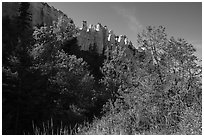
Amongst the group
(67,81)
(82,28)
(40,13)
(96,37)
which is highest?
(82,28)

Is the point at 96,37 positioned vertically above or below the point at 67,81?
above

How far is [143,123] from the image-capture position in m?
5.59

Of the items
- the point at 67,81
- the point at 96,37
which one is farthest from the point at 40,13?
the point at 67,81

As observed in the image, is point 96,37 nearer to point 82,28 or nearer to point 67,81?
point 82,28

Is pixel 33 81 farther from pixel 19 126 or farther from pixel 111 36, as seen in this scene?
pixel 111 36

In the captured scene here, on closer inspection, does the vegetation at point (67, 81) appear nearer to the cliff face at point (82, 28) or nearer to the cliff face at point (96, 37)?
the cliff face at point (82, 28)

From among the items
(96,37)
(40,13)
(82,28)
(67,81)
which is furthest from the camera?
(96,37)

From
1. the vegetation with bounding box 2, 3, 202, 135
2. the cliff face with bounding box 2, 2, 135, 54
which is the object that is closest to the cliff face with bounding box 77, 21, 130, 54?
the cliff face with bounding box 2, 2, 135, 54

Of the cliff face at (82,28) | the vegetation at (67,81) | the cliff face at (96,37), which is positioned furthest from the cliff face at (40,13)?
the vegetation at (67,81)

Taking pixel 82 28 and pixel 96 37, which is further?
pixel 96 37

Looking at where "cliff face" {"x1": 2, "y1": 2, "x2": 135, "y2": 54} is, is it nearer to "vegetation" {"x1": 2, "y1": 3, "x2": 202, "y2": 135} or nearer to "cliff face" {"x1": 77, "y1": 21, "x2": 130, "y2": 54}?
"cliff face" {"x1": 77, "y1": 21, "x2": 130, "y2": 54}

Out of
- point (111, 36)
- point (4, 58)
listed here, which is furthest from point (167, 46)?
point (111, 36)

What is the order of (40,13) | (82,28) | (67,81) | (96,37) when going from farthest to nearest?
1. (96,37)
2. (82,28)
3. (40,13)
4. (67,81)

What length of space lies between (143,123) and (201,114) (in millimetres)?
1499
